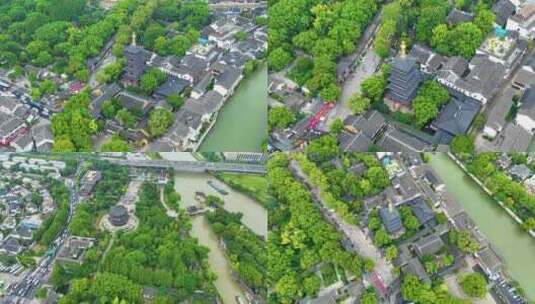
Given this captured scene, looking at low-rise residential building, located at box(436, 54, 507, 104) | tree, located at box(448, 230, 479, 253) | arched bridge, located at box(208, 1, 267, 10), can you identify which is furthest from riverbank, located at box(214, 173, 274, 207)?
arched bridge, located at box(208, 1, 267, 10)

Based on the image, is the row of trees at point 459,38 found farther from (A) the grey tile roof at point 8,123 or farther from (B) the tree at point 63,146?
(A) the grey tile roof at point 8,123

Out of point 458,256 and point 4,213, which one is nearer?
point 458,256

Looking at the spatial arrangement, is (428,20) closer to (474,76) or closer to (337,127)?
(474,76)

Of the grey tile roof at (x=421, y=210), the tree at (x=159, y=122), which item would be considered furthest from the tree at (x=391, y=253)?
the tree at (x=159, y=122)

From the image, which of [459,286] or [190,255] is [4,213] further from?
[459,286]

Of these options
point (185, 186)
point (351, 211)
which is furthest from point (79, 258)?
point (351, 211)

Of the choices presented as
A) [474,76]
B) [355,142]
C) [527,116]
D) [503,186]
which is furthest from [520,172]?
[355,142]
